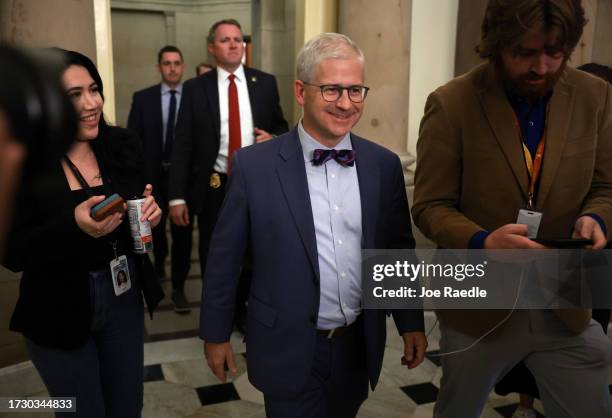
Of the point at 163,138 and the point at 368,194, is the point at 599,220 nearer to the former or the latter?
the point at 368,194

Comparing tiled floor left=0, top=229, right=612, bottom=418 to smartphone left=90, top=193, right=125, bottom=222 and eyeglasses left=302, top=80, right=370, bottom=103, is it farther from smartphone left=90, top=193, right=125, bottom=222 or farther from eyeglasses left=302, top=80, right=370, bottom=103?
eyeglasses left=302, top=80, right=370, bottom=103

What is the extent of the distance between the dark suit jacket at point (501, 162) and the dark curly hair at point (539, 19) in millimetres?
206

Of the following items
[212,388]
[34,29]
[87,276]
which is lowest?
[212,388]

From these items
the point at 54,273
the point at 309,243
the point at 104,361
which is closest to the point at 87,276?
the point at 54,273

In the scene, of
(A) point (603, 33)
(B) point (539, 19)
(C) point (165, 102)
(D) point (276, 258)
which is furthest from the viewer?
(C) point (165, 102)

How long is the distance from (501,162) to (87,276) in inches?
57.7

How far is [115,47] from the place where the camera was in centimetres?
1230

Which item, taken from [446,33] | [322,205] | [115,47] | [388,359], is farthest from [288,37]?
[115,47]

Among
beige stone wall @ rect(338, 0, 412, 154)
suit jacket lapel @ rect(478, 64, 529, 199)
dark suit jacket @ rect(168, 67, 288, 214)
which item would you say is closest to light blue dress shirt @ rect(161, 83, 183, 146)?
dark suit jacket @ rect(168, 67, 288, 214)

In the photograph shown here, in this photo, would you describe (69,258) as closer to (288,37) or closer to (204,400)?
(204,400)

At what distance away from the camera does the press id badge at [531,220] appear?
1807mm

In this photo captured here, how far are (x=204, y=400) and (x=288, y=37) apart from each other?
4.24m

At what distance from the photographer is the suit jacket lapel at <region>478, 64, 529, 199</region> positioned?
1897 millimetres

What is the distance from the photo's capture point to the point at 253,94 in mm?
4070
